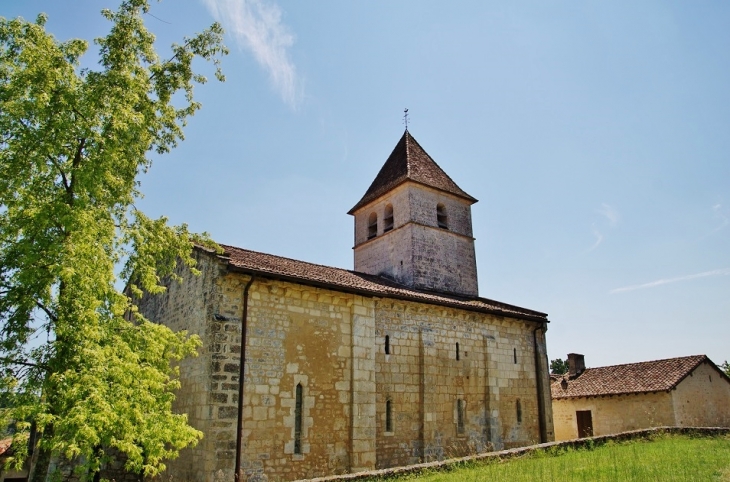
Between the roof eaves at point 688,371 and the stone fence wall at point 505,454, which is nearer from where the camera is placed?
the stone fence wall at point 505,454

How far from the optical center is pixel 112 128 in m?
7.89

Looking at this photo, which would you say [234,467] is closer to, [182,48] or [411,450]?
[411,450]

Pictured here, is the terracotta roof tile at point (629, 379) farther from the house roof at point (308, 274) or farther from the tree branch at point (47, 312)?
the tree branch at point (47, 312)

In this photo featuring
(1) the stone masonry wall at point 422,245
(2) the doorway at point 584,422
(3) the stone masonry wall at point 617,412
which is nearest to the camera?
(1) the stone masonry wall at point 422,245

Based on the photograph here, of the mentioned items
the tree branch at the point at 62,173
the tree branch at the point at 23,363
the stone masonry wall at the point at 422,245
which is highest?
the stone masonry wall at the point at 422,245

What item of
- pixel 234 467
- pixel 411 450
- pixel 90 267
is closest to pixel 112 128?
pixel 90 267

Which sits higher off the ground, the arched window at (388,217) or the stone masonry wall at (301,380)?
the arched window at (388,217)

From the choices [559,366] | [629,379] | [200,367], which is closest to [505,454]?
[200,367]

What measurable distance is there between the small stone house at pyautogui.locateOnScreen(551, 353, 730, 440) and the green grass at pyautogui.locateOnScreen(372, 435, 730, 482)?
11.3 meters

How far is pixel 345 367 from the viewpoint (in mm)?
12867

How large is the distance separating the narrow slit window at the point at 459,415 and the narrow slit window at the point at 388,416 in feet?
8.48

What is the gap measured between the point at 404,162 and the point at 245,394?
1290cm

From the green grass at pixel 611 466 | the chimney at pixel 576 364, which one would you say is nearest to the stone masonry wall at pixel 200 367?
the green grass at pixel 611 466

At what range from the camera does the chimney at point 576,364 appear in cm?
2852
